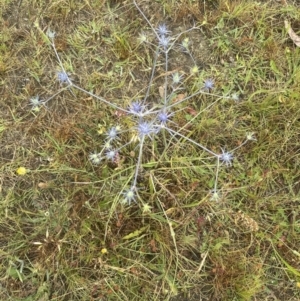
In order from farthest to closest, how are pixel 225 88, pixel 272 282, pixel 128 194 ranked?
1. pixel 225 88
2. pixel 272 282
3. pixel 128 194

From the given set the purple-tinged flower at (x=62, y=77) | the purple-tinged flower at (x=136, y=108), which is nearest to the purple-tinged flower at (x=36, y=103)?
the purple-tinged flower at (x=62, y=77)

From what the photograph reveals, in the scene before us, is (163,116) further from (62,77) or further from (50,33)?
(50,33)

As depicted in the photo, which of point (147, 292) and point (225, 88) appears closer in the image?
point (147, 292)

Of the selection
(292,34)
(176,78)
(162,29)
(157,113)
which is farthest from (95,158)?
(292,34)

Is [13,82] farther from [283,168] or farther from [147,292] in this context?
[283,168]

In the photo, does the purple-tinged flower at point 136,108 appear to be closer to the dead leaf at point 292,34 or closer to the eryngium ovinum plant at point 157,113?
the eryngium ovinum plant at point 157,113

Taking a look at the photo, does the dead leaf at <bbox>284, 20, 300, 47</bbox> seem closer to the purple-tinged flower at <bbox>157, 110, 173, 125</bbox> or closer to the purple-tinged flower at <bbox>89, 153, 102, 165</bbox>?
the purple-tinged flower at <bbox>157, 110, 173, 125</bbox>

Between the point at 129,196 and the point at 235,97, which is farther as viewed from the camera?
the point at 235,97

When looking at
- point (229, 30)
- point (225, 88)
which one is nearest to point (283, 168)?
point (225, 88)
